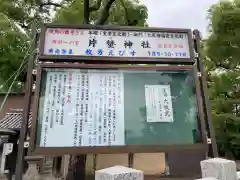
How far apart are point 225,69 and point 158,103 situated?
11826mm

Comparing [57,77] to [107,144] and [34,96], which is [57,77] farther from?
[107,144]

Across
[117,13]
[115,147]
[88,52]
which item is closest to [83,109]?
[115,147]

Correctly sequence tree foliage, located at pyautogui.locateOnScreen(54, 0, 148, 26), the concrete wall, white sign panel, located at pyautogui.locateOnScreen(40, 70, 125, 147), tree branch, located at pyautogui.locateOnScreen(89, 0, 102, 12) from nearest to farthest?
white sign panel, located at pyautogui.locateOnScreen(40, 70, 125, 147), tree branch, located at pyautogui.locateOnScreen(89, 0, 102, 12), tree foliage, located at pyautogui.locateOnScreen(54, 0, 148, 26), the concrete wall

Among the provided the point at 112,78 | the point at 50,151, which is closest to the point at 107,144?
the point at 50,151

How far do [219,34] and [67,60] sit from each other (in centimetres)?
1101

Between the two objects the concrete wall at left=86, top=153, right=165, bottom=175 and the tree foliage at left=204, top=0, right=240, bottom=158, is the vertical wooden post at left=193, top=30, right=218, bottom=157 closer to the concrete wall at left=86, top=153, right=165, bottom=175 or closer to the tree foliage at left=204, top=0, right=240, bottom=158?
the concrete wall at left=86, top=153, right=165, bottom=175

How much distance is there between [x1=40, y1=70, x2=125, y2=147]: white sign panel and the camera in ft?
9.61

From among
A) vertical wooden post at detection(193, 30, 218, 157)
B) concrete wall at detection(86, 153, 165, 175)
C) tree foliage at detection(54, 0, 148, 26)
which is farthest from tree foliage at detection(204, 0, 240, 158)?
vertical wooden post at detection(193, 30, 218, 157)

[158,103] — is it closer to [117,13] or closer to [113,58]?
[113,58]

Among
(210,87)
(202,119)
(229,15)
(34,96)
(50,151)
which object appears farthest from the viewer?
(210,87)

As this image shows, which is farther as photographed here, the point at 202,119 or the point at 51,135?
the point at 202,119

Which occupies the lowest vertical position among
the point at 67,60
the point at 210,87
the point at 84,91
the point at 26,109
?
the point at 26,109

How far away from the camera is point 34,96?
3.02 m

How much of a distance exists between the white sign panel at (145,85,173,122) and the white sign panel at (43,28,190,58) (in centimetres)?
46
